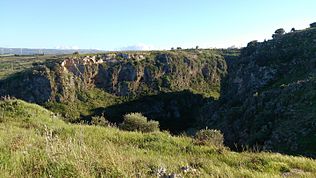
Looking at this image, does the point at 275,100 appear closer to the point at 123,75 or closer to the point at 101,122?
the point at 101,122

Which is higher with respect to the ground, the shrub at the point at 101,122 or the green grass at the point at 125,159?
the green grass at the point at 125,159

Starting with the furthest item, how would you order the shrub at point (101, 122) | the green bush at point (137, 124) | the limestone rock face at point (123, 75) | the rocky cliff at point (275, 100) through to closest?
the limestone rock face at point (123, 75) → the rocky cliff at point (275, 100) → the green bush at point (137, 124) → the shrub at point (101, 122)

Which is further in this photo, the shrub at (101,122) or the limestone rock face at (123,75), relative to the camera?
the limestone rock face at (123,75)

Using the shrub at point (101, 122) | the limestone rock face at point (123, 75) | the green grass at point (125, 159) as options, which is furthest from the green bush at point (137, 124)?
the limestone rock face at point (123, 75)

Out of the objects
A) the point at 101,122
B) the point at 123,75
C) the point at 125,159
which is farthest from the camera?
the point at 123,75

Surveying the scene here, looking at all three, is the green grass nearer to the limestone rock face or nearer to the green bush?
the green bush

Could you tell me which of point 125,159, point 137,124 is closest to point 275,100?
point 137,124

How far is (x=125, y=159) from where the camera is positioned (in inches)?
302

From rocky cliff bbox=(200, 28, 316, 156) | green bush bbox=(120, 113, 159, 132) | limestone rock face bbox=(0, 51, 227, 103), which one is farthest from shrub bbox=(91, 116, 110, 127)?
limestone rock face bbox=(0, 51, 227, 103)

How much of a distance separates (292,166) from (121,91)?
4893 inches

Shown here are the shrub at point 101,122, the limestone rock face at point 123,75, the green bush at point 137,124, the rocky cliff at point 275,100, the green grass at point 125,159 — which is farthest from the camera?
the limestone rock face at point 123,75

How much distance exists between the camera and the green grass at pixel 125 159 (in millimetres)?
6344

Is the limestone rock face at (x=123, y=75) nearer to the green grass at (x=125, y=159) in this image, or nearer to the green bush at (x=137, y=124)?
the green bush at (x=137, y=124)

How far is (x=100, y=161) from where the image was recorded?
670cm
